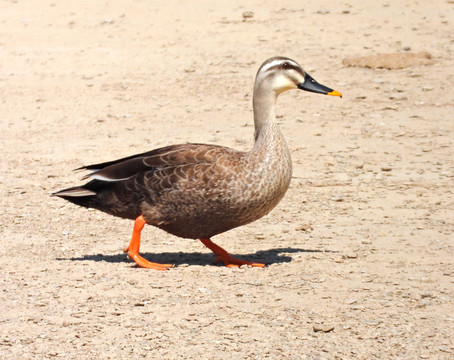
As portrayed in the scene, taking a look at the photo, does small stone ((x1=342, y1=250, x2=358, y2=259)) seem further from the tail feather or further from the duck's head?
the tail feather

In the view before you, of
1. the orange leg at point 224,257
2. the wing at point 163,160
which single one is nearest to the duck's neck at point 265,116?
the wing at point 163,160

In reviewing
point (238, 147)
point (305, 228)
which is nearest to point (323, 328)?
point (305, 228)

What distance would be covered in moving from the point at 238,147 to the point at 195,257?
11.0 feet

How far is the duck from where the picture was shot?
23.4 feet

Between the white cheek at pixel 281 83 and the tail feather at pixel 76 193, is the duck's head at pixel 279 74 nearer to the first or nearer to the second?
the white cheek at pixel 281 83

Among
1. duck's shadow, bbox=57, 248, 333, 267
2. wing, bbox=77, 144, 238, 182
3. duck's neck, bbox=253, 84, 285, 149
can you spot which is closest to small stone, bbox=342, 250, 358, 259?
duck's shadow, bbox=57, 248, 333, 267

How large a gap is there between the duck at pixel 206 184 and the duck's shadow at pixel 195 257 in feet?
0.67

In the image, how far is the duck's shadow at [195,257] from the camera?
25.3ft

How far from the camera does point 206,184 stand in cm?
712

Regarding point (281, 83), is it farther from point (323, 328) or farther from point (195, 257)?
point (323, 328)

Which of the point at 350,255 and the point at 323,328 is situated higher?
the point at 323,328

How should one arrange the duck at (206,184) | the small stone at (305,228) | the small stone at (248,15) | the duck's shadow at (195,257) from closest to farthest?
the duck at (206,184), the duck's shadow at (195,257), the small stone at (305,228), the small stone at (248,15)

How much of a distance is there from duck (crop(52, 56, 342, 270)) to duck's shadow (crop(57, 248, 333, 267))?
8.0 inches

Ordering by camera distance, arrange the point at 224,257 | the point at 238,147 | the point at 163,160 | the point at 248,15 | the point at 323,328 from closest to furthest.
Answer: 1. the point at 323,328
2. the point at 163,160
3. the point at 224,257
4. the point at 238,147
5. the point at 248,15
